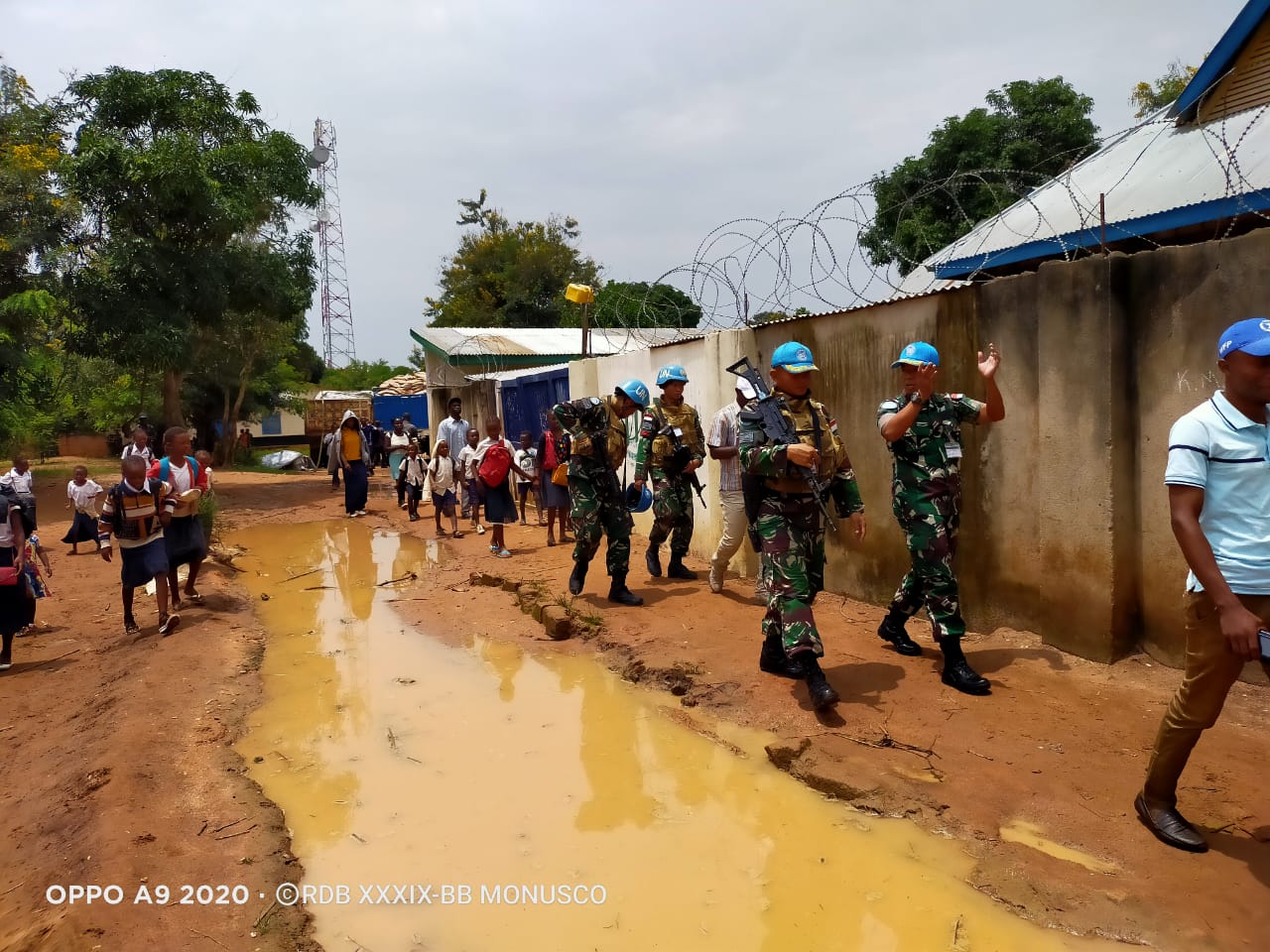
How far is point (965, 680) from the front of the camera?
4125 mm

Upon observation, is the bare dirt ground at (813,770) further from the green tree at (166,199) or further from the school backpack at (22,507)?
the green tree at (166,199)

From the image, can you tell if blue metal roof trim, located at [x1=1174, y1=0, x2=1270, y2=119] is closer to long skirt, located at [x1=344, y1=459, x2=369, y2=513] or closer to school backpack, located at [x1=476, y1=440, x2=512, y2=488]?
school backpack, located at [x1=476, y1=440, x2=512, y2=488]

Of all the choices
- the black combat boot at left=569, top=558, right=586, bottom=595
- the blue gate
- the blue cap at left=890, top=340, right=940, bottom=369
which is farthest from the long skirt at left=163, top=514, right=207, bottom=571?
the blue cap at left=890, top=340, right=940, bottom=369

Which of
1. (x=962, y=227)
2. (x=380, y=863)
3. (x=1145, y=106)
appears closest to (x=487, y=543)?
(x=380, y=863)

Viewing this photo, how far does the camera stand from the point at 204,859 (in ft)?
10.2

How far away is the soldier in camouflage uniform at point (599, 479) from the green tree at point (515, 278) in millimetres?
27754

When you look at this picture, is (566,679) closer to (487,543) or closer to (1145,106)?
(487,543)

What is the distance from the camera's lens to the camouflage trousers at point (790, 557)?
4039 mm

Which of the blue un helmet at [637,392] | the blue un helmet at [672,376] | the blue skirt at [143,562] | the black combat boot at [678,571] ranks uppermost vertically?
the blue un helmet at [672,376]

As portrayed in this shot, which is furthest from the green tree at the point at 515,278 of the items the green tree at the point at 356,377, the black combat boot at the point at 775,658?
the black combat boot at the point at 775,658

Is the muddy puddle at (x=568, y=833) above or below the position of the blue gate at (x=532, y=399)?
below

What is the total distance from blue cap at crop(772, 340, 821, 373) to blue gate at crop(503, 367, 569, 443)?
6936 mm

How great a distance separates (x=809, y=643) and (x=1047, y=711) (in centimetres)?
115

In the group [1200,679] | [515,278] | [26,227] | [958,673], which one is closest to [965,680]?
[958,673]
